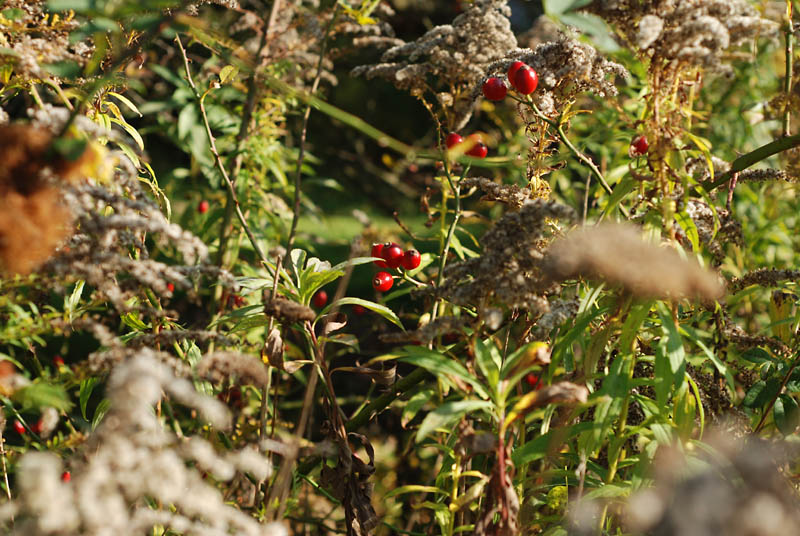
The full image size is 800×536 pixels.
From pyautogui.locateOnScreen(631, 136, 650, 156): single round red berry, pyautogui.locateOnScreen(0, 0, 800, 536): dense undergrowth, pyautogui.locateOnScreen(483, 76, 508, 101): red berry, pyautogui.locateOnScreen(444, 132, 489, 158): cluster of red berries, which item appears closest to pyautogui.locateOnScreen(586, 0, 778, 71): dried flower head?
pyautogui.locateOnScreen(0, 0, 800, 536): dense undergrowth

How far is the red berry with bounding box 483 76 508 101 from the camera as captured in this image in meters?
1.43

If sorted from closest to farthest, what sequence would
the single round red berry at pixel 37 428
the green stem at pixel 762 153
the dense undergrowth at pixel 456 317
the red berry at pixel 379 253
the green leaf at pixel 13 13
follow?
the dense undergrowth at pixel 456 317 < the green stem at pixel 762 153 < the green leaf at pixel 13 13 < the red berry at pixel 379 253 < the single round red berry at pixel 37 428

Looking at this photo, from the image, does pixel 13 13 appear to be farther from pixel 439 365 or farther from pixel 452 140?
pixel 439 365

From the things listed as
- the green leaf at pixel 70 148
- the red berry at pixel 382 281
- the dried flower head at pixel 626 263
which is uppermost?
the green leaf at pixel 70 148

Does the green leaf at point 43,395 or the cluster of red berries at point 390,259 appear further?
the cluster of red berries at point 390,259

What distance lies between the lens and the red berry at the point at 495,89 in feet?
4.69

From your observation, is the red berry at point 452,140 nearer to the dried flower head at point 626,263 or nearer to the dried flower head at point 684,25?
the dried flower head at point 684,25

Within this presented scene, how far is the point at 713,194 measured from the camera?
1.57m

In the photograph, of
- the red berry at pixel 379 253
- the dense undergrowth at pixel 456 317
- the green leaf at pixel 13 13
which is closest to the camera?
the dense undergrowth at pixel 456 317

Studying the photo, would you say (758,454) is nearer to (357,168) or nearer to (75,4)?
(75,4)

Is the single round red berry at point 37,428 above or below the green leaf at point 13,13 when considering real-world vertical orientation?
below

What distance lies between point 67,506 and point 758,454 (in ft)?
2.51

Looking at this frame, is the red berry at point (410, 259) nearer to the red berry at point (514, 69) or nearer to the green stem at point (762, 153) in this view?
the red berry at point (514, 69)

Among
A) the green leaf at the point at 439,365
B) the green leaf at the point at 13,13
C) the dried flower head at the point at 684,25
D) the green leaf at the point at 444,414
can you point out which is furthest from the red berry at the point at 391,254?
the green leaf at the point at 13,13
